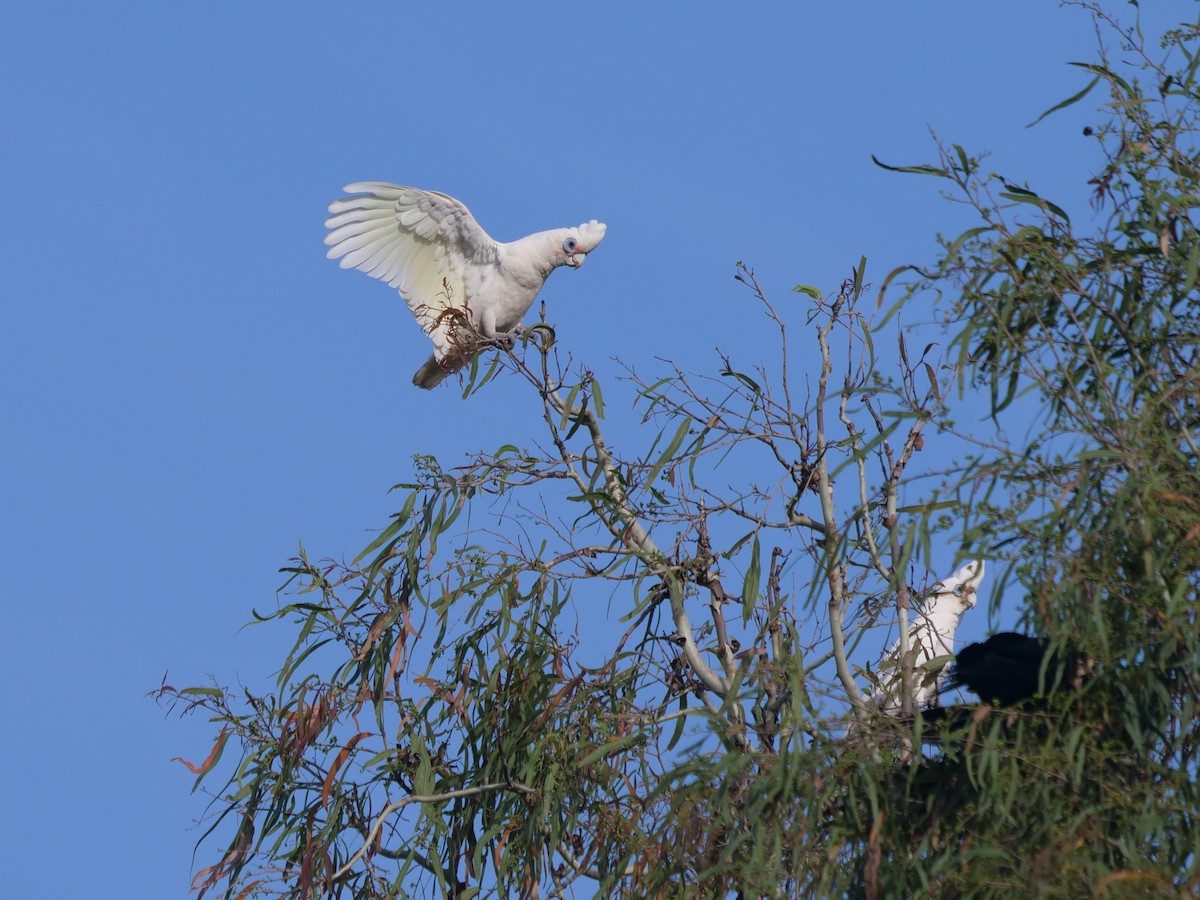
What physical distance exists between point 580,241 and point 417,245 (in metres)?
0.59

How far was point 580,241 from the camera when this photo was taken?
5.76 meters

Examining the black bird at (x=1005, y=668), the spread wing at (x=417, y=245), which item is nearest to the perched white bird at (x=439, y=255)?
the spread wing at (x=417, y=245)

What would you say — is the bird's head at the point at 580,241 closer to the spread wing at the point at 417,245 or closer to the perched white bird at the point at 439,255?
the perched white bird at the point at 439,255

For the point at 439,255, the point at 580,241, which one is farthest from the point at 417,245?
the point at 580,241

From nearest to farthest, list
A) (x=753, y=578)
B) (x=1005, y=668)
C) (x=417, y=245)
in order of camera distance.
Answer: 1. (x=1005, y=668)
2. (x=753, y=578)
3. (x=417, y=245)

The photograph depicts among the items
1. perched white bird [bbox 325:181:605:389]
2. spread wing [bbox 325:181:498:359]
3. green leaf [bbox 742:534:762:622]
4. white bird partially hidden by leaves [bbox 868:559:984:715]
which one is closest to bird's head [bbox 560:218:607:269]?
perched white bird [bbox 325:181:605:389]

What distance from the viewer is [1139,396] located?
9.24 feet

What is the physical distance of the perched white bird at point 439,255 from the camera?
546 cm

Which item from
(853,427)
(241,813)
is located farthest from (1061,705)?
(241,813)

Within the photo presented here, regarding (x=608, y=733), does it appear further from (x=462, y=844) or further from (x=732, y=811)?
(x=732, y=811)

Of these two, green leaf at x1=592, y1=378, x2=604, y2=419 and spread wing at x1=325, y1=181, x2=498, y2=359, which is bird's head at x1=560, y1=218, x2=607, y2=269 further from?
green leaf at x1=592, y1=378, x2=604, y2=419

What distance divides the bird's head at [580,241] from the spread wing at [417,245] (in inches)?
10.9

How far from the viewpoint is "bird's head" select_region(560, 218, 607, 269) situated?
573cm

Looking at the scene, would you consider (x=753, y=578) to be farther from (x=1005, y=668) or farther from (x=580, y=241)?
(x=580, y=241)
